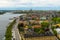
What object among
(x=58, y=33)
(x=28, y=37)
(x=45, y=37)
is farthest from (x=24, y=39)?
(x=58, y=33)

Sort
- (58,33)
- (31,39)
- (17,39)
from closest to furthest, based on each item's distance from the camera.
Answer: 1. (31,39)
2. (17,39)
3. (58,33)

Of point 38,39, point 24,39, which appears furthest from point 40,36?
point 24,39

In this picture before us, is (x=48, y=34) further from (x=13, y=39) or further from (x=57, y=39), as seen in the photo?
(x=13, y=39)

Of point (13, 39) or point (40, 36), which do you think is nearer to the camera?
point (40, 36)

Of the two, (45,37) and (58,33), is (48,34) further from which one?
(58,33)

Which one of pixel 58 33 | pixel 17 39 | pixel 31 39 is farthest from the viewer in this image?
pixel 58 33

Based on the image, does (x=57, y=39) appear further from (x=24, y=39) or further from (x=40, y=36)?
(x=24, y=39)

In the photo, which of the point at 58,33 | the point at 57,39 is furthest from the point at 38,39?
the point at 58,33

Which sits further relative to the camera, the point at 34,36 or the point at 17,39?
the point at 17,39
